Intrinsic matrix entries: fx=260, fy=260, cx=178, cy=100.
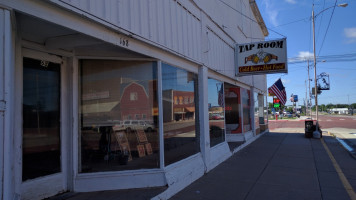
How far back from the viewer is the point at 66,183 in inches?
190

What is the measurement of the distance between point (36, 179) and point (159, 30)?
11.8ft

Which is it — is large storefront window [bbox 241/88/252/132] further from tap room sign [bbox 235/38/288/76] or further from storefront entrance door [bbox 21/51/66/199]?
storefront entrance door [bbox 21/51/66/199]

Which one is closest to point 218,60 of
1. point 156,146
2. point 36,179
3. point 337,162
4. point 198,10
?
point 198,10

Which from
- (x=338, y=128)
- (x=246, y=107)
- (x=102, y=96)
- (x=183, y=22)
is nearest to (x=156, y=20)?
(x=183, y=22)

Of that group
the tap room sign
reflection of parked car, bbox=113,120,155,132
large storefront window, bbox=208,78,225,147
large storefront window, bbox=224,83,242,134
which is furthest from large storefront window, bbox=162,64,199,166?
large storefront window, bbox=224,83,242,134

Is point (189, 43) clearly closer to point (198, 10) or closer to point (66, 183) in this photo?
point (198, 10)

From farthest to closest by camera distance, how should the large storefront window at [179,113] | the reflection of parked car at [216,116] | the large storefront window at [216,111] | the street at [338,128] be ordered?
the street at [338,128] < the reflection of parked car at [216,116] < the large storefront window at [216,111] < the large storefront window at [179,113]

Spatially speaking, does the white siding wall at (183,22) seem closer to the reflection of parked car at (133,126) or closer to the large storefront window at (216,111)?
the large storefront window at (216,111)

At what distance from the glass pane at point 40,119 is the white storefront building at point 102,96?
0.02 m

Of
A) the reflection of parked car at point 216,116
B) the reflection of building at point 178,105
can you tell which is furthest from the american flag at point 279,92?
the reflection of building at point 178,105

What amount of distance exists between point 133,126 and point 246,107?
9.31 metres

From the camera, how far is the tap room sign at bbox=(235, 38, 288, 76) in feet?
31.6

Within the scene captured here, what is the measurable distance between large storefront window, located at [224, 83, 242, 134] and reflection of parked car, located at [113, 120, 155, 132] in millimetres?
7377

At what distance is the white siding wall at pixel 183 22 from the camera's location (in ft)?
13.6
